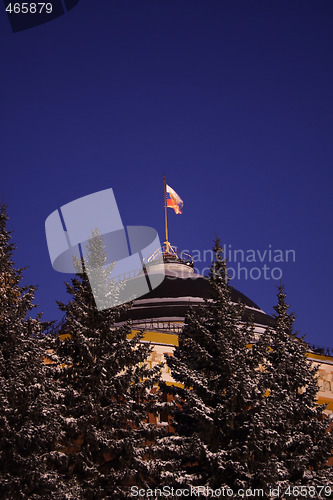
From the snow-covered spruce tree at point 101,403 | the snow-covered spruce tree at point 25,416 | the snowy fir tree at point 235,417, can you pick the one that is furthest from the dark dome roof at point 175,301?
the snow-covered spruce tree at point 25,416

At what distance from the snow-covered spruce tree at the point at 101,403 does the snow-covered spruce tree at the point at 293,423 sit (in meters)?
3.19

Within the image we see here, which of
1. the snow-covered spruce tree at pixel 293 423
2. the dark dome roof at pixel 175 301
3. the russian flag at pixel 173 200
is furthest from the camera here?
the russian flag at pixel 173 200

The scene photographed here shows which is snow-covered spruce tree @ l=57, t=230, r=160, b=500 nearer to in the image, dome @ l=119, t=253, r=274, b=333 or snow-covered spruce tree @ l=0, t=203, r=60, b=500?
snow-covered spruce tree @ l=0, t=203, r=60, b=500

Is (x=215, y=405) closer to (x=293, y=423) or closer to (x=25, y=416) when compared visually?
(x=293, y=423)

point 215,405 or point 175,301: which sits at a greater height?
point 175,301

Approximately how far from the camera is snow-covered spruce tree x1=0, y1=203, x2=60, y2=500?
14.0m

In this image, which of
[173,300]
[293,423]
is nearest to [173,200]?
[173,300]

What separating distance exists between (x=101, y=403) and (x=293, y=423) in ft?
18.9

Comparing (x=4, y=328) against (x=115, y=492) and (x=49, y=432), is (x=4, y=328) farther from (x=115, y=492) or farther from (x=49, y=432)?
(x=115, y=492)

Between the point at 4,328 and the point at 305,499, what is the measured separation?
908 centimetres

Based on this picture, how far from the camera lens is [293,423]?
700 inches

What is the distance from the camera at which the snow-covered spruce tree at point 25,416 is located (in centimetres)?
1402

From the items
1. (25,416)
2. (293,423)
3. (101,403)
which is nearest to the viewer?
(25,416)

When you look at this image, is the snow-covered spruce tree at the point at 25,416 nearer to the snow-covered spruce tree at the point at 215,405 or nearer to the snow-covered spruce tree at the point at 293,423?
the snow-covered spruce tree at the point at 215,405
